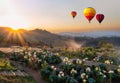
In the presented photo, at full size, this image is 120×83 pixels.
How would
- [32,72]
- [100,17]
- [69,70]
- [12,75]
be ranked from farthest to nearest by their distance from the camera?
[100,17] < [32,72] < [69,70] < [12,75]

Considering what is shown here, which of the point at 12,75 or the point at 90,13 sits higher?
the point at 90,13

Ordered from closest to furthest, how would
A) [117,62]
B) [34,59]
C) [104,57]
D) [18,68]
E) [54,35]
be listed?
[18,68] < [34,59] < [117,62] < [104,57] < [54,35]

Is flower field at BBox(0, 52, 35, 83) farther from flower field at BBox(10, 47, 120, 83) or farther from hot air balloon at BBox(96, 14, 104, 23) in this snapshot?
hot air balloon at BBox(96, 14, 104, 23)

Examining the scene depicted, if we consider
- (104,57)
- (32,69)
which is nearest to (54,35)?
(104,57)

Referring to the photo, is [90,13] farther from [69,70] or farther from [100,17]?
[69,70]

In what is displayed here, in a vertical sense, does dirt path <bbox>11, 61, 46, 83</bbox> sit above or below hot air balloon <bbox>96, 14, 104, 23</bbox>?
below

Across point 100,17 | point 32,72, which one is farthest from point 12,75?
point 100,17

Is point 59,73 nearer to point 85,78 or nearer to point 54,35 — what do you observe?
point 85,78

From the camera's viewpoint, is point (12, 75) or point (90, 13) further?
point (90, 13)

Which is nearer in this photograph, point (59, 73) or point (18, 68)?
point (59, 73)

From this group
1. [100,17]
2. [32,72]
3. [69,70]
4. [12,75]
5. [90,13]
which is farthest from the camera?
[90,13]

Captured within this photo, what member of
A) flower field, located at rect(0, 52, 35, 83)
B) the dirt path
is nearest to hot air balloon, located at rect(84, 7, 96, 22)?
the dirt path
